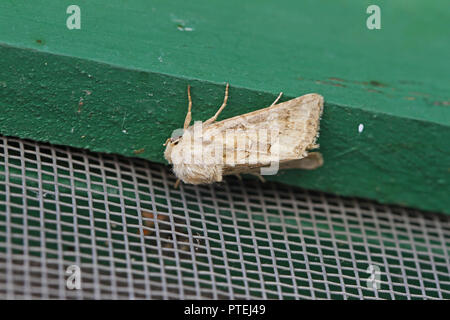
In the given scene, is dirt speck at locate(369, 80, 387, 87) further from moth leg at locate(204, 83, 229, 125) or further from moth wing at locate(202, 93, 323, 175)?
moth leg at locate(204, 83, 229, 125)

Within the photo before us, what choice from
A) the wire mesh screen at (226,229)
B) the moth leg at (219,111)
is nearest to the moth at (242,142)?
the moth leg at (219,111)

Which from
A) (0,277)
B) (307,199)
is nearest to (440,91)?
(307,199)

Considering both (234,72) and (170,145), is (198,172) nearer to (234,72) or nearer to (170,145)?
(170,145)

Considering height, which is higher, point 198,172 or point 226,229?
point 198,172

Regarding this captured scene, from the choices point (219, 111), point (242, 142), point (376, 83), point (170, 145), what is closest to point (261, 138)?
point (242, 142)

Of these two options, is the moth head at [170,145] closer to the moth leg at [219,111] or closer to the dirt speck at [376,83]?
the moth leg at [219,111]

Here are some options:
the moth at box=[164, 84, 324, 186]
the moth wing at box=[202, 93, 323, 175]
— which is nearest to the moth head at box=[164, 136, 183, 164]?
the moth at box=[164, 84, 324, 186]

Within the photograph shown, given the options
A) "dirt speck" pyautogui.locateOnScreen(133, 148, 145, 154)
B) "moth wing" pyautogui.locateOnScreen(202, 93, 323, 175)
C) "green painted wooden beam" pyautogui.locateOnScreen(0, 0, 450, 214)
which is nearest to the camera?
"green painted wooden beam" pyautogui.locateOnScreen(0, 0, 450, 214)
